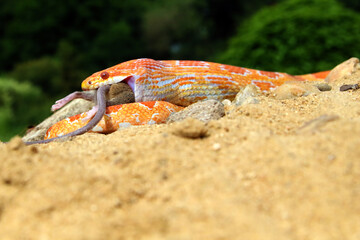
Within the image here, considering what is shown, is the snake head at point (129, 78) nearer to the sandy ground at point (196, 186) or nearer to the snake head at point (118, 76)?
the snake head at point (118, 76)

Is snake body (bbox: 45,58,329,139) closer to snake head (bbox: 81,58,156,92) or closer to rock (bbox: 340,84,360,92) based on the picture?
snake head (bbox: 81,58,156,92)

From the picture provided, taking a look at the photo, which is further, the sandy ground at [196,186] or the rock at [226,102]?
the rock at [226,102]

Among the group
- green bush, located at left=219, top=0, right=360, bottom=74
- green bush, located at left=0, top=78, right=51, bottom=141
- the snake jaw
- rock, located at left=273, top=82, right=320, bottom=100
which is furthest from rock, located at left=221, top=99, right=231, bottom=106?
green bush, located at left=0, top=78, right=51, bottom=141

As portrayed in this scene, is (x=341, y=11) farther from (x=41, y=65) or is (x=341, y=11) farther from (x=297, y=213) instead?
(x=41, y=65)

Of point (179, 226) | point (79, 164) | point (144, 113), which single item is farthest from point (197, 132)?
point (144, 113)

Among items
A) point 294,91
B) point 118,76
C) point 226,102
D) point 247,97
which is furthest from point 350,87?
point 118,76

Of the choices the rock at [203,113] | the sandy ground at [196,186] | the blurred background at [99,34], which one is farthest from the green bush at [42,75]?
the sandy ground at [196,186]
